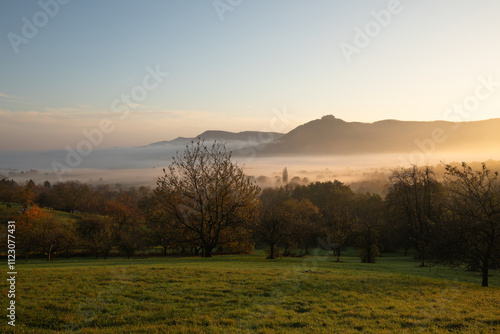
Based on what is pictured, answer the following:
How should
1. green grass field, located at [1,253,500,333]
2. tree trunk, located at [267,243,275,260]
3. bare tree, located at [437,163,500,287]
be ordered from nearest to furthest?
green grass field, located at [1,253,500,333] → bare tree, located at [437,163,500,287] → tree trunk, located at [267,243,275,260]

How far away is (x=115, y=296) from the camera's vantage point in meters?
14.3

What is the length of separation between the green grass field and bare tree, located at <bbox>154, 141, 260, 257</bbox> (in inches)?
886

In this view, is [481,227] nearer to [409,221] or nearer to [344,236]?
[344,236]

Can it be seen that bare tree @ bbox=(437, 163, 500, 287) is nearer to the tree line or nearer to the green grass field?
the tree line

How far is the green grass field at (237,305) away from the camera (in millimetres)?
11363

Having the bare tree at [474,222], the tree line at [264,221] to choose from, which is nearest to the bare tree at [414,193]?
the tree line at [264,221]

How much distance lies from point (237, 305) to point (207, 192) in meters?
29.5

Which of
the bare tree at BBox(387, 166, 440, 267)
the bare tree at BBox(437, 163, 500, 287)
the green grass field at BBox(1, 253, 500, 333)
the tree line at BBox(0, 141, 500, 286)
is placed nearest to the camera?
the green grass field at BBox(1, 253, 500, 333)

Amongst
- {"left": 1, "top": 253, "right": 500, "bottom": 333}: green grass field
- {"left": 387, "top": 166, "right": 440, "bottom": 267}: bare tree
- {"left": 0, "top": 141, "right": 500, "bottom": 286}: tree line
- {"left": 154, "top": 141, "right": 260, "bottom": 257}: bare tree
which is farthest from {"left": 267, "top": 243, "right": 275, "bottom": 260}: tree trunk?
{"left": 387, "top": 166, "right": 440, "bottom": 267}: bare tree

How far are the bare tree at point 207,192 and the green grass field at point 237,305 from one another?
2251 centimetres

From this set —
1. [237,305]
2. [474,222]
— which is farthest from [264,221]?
[237,305]

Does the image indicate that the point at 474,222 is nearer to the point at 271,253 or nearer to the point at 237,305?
the point at 237,305

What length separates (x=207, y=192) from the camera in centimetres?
4253

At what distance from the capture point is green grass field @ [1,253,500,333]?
447 inches
